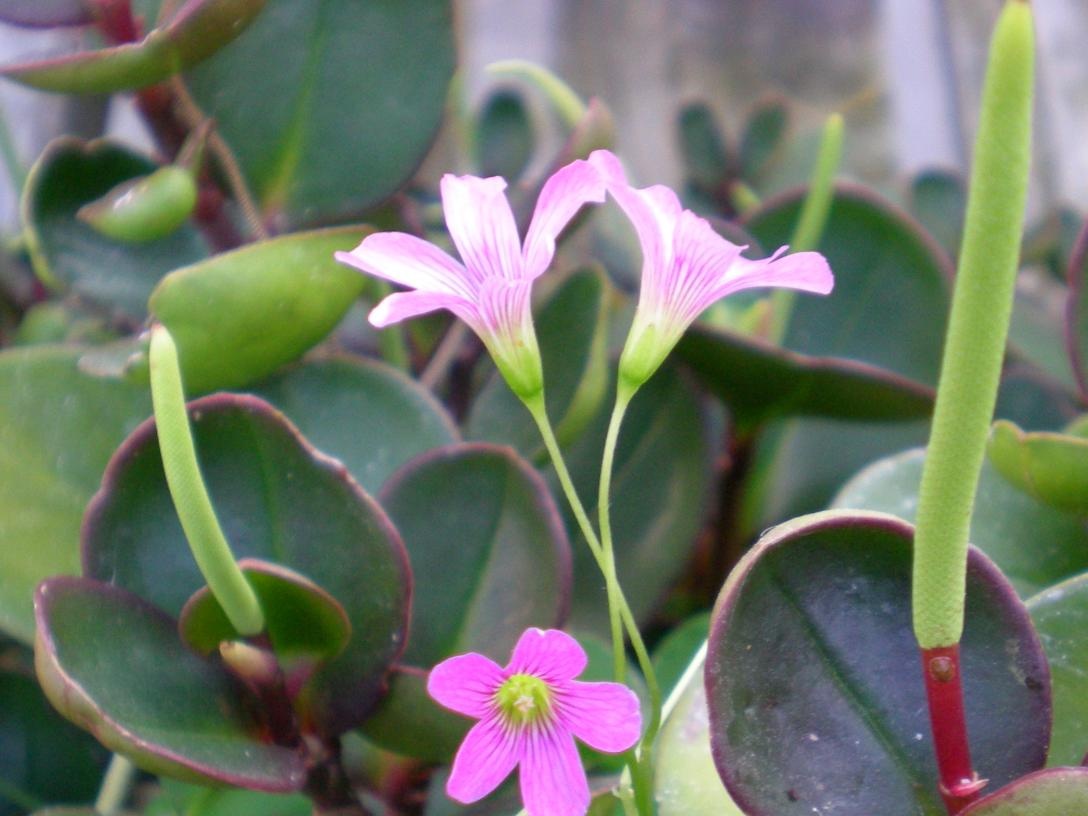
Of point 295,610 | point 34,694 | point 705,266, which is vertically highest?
point 705,266

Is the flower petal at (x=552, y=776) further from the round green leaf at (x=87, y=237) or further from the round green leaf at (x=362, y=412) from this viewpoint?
the round green leaf at (x=87, y=237)

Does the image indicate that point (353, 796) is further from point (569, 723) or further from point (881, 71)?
point (881, 71)

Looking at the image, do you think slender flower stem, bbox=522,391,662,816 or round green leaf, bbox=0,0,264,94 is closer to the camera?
slender flower stem, bbox=522,391,662,816

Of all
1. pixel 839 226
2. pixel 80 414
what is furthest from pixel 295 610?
pixel 839 226

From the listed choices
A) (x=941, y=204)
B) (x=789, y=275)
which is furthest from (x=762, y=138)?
(x=789, y=275)

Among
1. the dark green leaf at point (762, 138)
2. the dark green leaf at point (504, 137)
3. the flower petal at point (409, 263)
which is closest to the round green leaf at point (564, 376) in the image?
the flower petal at point (409, 263)

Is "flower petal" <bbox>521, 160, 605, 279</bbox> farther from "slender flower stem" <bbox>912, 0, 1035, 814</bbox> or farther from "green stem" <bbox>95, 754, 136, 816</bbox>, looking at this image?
"green stem" <bbox>95, 754, 136, 816</bbox>

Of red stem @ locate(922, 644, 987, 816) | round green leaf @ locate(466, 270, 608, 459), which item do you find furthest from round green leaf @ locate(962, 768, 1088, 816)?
round green leaf @ locate(466, 270, 608, 459)

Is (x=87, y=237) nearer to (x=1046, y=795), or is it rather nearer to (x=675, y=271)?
(x=675, y=271)
